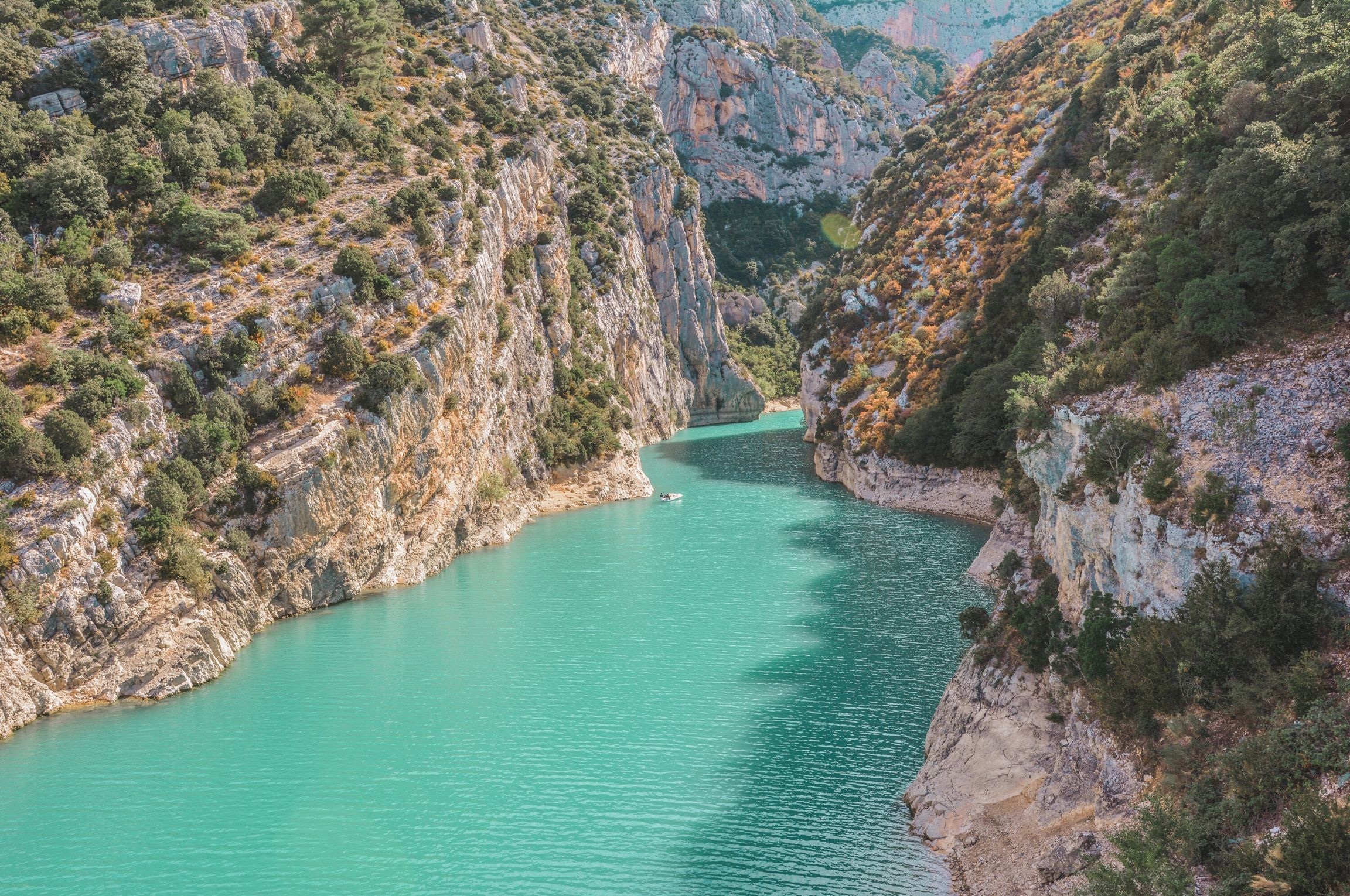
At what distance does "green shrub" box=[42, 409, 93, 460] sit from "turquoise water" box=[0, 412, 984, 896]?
9993 millimetres

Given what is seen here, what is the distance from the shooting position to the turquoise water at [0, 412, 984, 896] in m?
20.8

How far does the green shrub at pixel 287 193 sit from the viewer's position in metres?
49.1

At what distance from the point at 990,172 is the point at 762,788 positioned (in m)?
62.5

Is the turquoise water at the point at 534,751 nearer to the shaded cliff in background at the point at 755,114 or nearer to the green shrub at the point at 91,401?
the green shrub at the point at 91,401

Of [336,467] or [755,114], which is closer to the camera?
[336,467]

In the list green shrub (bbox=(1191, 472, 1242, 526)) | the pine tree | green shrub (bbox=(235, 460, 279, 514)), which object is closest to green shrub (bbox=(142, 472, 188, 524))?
green shrub (bbox=(235, 460, 279, 514))

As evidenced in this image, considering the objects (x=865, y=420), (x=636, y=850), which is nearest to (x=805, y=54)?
(x=865, y=420)

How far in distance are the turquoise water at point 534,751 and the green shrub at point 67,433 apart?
9993mm

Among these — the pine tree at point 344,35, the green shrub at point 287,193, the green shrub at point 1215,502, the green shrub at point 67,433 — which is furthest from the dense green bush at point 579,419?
the green shrub at point 1215,502

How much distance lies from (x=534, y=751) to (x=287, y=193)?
37.6 meters

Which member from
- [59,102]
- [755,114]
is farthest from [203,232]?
[755,114]

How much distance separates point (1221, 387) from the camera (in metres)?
21.7

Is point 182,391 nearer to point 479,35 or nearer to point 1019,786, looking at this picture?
point 1019,786

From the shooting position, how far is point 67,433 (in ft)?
107
